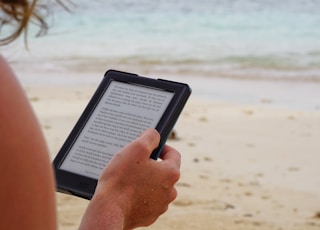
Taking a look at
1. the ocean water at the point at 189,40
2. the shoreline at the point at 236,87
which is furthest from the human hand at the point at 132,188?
the shoreline at the point at 236,87

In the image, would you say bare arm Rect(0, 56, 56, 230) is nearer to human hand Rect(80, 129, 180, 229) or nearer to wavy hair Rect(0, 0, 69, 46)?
Result: wavy hair Rect(0, 0, 69, 46)

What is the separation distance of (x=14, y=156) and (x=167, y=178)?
2.16ft

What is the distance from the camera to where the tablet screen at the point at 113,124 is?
1.60m

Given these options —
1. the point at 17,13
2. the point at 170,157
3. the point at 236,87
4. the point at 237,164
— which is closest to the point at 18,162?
the point at 17,13

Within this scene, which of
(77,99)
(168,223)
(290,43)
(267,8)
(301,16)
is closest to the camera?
(168,223)

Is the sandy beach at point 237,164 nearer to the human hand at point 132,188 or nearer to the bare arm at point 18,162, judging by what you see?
the human hand at point 132,188

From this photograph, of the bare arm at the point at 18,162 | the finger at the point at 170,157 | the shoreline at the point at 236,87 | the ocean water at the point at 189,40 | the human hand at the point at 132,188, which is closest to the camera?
the bare arm at the point at 18,162

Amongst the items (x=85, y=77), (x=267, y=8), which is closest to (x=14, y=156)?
(x=85, y=77)

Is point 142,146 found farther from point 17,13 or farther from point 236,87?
point 236,87

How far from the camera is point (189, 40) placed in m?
15.4

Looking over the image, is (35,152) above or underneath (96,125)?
above

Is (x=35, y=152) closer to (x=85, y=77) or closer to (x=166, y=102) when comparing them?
(x=166, y=102)

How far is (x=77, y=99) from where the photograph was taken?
28.0ft

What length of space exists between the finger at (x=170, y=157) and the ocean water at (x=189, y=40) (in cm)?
609
